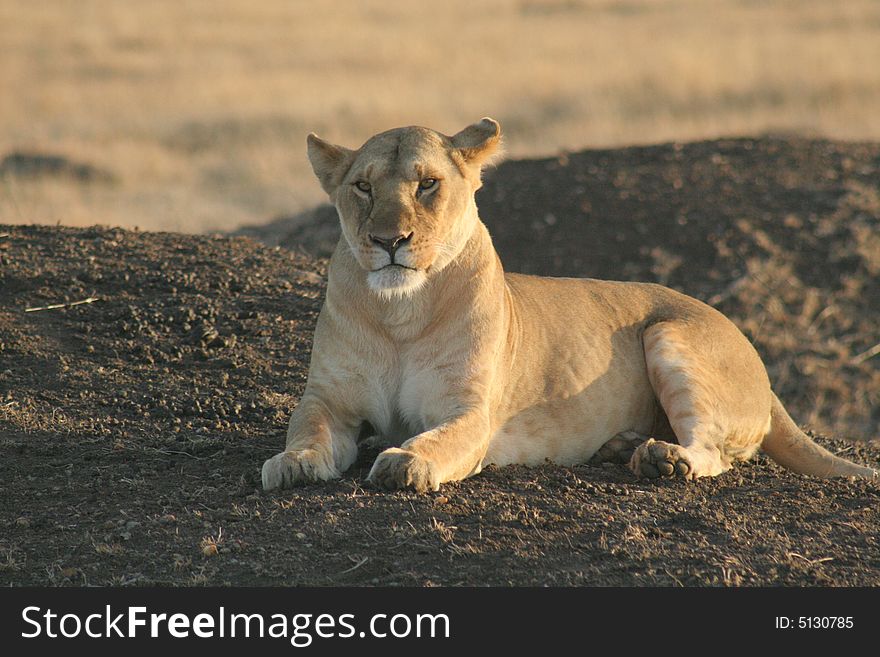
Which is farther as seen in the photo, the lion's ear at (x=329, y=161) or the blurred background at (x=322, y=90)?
the blurred background at (x=322, y=90)

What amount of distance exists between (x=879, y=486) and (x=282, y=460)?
2.85m

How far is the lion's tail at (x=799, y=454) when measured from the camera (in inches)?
284

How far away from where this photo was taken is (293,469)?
5863 millimetres

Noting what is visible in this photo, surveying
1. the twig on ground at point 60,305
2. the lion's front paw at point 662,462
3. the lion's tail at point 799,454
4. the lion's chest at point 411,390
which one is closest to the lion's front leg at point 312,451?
the lion's chest at point 411,390

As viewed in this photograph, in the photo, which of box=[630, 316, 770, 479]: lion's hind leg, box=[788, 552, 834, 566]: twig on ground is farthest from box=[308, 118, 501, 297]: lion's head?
box=[788, 552, 834, 566]: twig on ground

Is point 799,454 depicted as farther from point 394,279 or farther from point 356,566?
point 356,566

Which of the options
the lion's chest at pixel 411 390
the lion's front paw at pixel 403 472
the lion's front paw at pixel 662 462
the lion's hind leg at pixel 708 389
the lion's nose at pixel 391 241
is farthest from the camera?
the lion's hind leg at pixel 708 389

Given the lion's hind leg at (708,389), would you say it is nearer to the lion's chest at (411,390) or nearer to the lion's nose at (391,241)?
the lion's chest at (411,390)

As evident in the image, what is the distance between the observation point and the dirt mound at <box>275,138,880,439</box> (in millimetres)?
12070

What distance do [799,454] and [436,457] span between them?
8.10 ft

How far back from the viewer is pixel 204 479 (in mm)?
6223

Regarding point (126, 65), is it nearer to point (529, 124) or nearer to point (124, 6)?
point (124, 6)

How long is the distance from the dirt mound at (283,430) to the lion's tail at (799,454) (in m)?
0.17

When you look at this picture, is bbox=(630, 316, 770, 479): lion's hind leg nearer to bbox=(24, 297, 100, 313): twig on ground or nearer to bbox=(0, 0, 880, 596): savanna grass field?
bbox=(0, 0, 880, 596): savanna grass field
